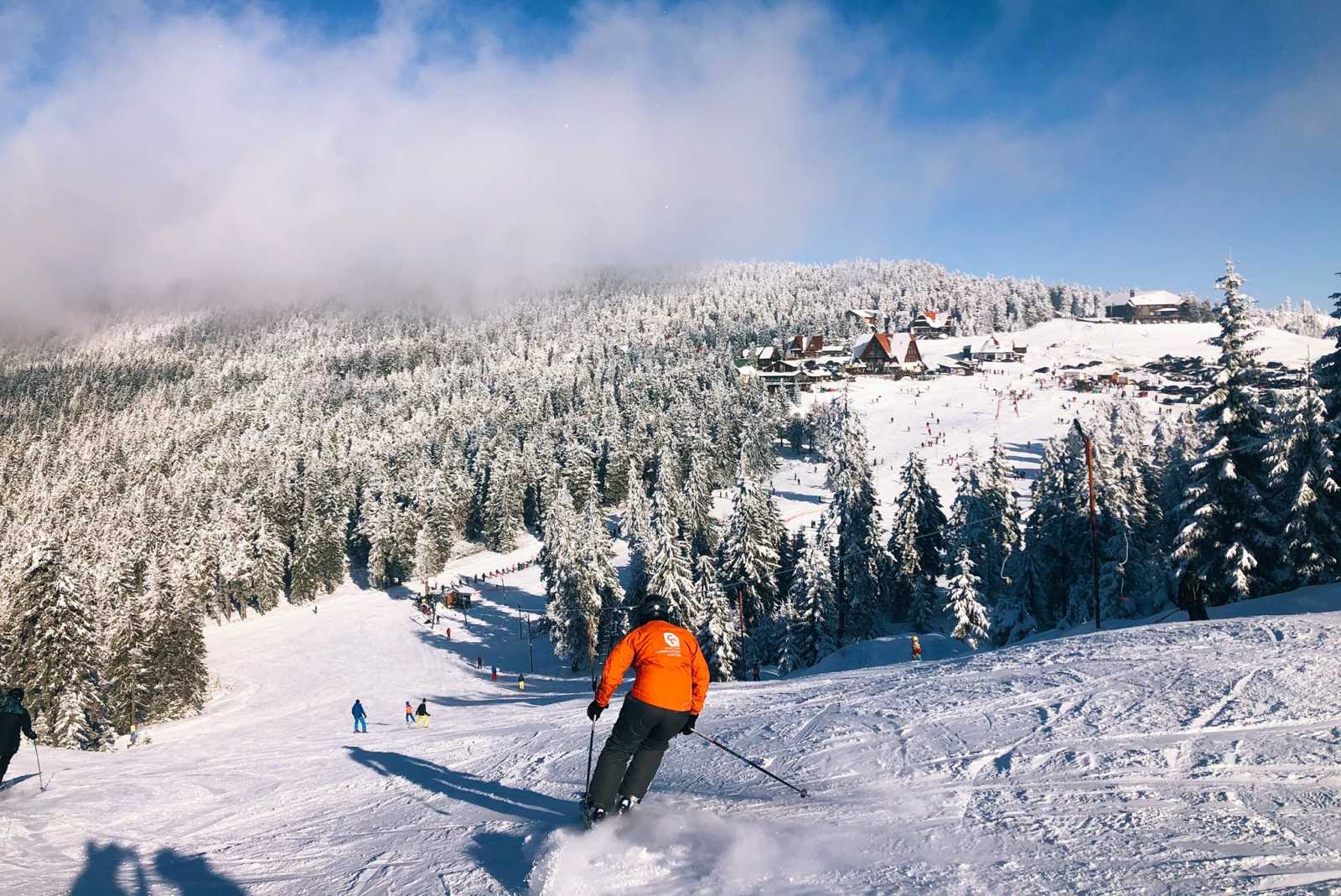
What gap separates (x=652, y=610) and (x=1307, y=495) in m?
24.1

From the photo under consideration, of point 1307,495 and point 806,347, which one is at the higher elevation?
point 806,347

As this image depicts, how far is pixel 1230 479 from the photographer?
2177cm

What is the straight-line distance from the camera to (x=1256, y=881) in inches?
159

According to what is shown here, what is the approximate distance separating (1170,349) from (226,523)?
519ft

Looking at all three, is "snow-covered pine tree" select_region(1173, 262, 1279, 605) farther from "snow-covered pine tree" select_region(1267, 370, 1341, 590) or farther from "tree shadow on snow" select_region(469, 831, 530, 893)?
"tree shadow on snow" select_region(469, 831, 530, 893)

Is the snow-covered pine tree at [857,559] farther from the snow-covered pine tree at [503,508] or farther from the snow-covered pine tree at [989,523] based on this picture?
the snow-covered pine tree at [503,508]

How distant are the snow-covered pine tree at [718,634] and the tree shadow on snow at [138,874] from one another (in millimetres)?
26952

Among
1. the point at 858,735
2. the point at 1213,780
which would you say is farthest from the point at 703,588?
the point at 1213,780

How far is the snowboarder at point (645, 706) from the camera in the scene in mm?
5469

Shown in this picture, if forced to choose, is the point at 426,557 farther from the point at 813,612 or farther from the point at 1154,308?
the point at 1154,308

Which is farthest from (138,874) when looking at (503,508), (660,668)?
(503,508)

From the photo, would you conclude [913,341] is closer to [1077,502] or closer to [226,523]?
[1077,502]

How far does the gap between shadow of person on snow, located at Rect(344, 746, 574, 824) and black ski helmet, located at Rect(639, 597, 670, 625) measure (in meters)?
2.35

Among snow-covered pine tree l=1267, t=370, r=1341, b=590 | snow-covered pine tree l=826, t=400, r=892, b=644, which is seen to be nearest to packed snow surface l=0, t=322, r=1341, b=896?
snow-covered pine tree l=1267, t=370, r=1341, b=590
